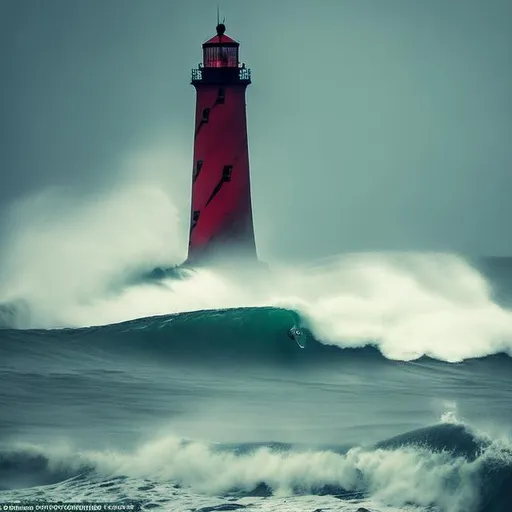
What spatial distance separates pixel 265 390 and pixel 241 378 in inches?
60.4

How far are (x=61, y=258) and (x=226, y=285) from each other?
6914 millimetres

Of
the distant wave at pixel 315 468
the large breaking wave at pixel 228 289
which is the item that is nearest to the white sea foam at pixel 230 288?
the large breaking wave at pixel 228 289

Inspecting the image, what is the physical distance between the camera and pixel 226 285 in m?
35.4

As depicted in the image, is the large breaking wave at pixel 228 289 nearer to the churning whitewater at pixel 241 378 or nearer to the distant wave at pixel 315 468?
the churning whitewater at pixel 241 378

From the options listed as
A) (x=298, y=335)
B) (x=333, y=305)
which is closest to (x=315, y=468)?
(x=298, y=335)

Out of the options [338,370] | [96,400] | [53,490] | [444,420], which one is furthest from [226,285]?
[53,490]

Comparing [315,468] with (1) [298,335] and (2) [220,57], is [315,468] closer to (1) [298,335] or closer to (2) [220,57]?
(1) [298,335]

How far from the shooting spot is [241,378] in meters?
27.6

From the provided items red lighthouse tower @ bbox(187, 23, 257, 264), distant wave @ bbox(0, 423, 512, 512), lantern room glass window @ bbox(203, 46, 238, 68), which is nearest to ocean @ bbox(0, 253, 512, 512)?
distant wave @ bbox(0, 423, 512, 512)

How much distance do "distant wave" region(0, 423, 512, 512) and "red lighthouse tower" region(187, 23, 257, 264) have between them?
1476 cm

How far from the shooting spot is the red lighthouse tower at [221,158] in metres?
34.2

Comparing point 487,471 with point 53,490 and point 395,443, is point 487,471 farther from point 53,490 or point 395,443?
point 53,490

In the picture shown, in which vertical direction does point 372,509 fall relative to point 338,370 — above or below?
below

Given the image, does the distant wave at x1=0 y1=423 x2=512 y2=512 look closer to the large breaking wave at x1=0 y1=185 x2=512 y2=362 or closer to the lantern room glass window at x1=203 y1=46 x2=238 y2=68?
the large breaking wave at x1=0 y1=185 x2=512 y2=362
